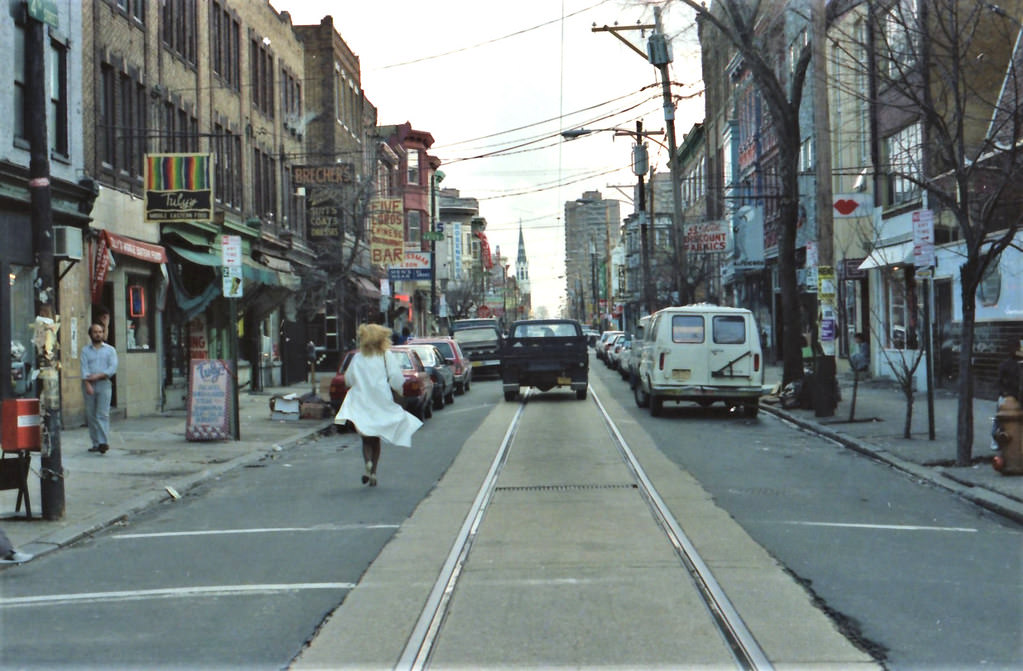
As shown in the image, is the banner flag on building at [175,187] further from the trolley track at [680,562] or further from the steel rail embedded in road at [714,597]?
the steel rail embedded in road at [714,597]

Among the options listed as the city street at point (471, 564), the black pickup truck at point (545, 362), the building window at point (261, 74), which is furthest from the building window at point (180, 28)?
the city street at point (471, 564)

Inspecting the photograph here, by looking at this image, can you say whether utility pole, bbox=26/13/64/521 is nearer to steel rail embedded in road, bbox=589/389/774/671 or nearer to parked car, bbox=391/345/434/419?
steel rail embedded in road, bbox=589/389/774/671

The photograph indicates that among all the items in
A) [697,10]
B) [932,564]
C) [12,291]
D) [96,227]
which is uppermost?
[697,10]

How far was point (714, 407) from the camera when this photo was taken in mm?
24484

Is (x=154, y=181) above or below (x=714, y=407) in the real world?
above

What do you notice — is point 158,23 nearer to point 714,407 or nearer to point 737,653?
point 714,407

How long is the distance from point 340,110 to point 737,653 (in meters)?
42.5

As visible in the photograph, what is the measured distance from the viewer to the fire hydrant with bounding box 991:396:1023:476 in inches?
468

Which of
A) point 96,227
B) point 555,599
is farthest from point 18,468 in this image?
point 96,227

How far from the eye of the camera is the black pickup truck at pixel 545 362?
2588 cm

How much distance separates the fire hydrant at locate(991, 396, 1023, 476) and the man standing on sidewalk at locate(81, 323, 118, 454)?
38.0ft

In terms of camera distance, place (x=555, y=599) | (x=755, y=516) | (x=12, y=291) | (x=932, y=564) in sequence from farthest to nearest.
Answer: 1. (x=12, y=291)
2. (x=755, y=516)
3. (x=932, y=564)
4. (x=555, y=599)

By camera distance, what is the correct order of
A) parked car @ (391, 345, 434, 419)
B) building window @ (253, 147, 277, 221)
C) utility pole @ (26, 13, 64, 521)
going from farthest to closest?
building window @ (253, 147, 277, 221), parked car @ (391, 345, 434, 419), utility pole @ (26, 13, 64, 521)

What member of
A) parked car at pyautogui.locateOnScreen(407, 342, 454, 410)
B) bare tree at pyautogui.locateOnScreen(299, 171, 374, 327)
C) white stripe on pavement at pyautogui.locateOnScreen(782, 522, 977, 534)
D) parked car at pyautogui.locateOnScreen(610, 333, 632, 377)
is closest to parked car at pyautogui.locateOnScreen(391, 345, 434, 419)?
parked car at pyautogui.locateOnScreen(407, 342, 454, 410)
